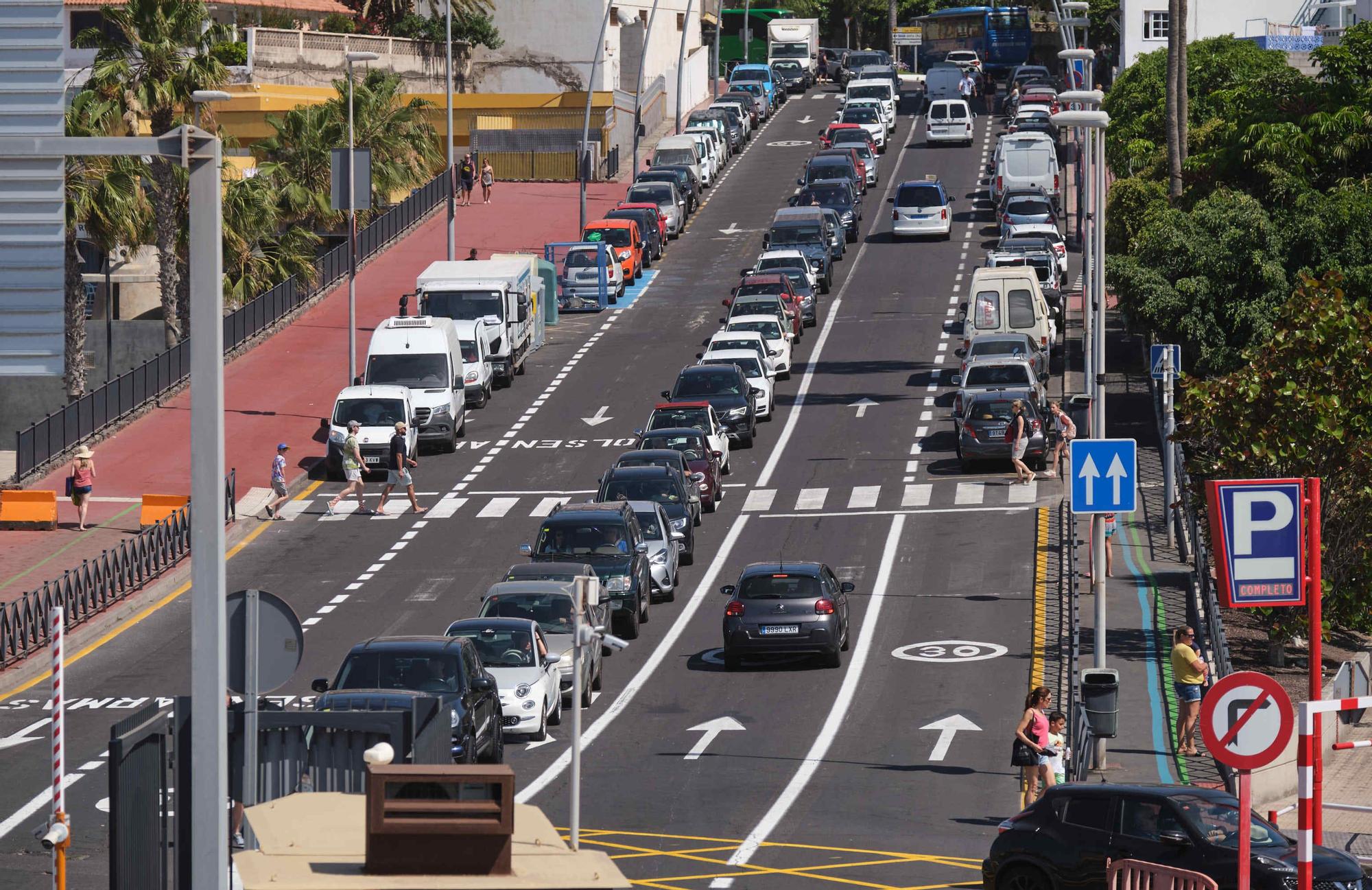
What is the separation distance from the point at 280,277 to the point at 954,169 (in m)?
34.4

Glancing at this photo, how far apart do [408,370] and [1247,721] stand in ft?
108

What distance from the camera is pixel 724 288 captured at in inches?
2445

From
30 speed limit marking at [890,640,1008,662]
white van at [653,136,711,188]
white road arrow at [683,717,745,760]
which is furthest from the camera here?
white van at [653,136,711,188]

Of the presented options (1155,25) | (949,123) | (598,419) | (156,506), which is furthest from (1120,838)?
(1155,25)

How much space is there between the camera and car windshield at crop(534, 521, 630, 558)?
1228 inches

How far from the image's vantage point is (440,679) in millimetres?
22531

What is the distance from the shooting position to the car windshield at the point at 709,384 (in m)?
43.9

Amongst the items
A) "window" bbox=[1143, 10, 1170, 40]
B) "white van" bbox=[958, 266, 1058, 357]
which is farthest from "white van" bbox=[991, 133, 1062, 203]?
"window" bbox=[1143, 10, 1170, 40]

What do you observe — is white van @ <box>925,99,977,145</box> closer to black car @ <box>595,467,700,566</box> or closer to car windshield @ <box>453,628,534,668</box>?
black car @ <box>595,467,700,566</box>

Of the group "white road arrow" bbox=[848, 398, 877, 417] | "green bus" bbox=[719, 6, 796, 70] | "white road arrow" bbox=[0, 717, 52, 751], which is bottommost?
"white road arrow" bbox=[0, 717, 52, 751]

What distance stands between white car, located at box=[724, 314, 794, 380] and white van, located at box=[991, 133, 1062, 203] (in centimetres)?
2264

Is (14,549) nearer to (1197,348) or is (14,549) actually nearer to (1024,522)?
(1024,522)

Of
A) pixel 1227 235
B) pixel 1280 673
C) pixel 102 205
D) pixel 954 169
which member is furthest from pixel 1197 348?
pixel 954 169

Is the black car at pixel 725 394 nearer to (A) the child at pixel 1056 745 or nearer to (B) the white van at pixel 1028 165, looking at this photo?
(A) the child at pixel 1056 745
